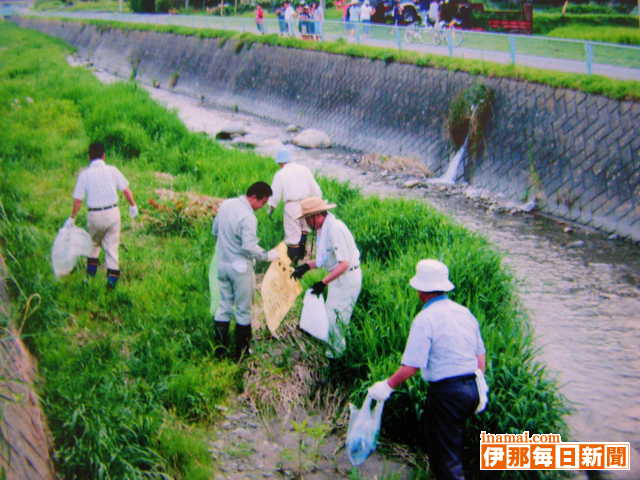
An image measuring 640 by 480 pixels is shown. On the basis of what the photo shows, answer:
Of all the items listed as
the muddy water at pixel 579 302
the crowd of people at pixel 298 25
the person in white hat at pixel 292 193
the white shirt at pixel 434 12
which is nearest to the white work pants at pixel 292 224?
the person in white hat at pixel 292 193

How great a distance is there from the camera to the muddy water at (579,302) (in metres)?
6.05

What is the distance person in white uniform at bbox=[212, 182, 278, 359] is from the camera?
5652 mm

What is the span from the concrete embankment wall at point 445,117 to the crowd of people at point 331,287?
5.67 meters

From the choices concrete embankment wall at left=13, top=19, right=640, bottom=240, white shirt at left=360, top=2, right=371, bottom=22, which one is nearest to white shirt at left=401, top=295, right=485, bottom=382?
concrete embankment wall at left=13, top=19, right=640, bottom=240

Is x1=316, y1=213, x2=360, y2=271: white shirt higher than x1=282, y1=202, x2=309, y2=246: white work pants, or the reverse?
x1=316, y1=213, x2=360, y2=271: white shirt

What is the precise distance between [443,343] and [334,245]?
5.67ft

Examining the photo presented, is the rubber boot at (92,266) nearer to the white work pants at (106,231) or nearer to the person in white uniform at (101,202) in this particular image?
the white work pants at (106,231)

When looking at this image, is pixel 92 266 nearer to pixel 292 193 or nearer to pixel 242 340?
pixel 242 340

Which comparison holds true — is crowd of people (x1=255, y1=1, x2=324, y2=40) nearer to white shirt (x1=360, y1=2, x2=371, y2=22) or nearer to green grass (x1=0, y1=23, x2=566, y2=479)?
white shirt (x1=360, y1=2, x2=371, y2=22)

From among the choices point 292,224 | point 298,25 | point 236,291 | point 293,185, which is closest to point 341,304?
point 236,291

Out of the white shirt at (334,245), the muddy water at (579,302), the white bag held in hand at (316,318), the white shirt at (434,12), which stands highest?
the white shirt at (434,12)

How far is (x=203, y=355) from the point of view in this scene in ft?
19.8

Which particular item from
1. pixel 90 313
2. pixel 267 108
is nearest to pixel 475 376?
pixel 90 313

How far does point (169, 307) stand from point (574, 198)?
8007 millimetres
